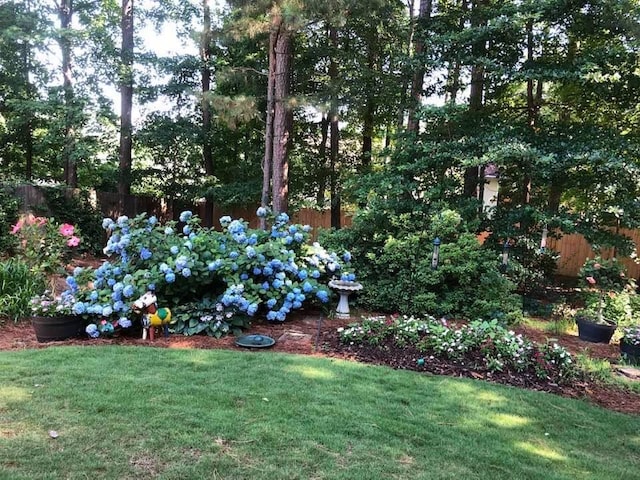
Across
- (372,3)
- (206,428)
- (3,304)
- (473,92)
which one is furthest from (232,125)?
(206,428)

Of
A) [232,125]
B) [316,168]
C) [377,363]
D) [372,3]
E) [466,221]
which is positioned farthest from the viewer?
[316,168]

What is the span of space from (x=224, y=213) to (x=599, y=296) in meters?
11.5

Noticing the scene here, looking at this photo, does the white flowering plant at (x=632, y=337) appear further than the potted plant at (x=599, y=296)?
No

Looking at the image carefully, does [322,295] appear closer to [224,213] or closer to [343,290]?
[343,290]

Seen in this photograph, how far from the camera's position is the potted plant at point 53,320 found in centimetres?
435

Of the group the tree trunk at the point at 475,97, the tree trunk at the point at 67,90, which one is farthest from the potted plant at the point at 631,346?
the tree trunk at the point at 67,90

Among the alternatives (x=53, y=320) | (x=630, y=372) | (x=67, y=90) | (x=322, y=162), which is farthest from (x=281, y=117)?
(x=630, y=372)

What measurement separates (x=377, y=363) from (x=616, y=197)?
488 cm

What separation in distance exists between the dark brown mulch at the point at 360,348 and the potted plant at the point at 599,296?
0.16 meters

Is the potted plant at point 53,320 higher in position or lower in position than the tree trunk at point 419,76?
lower

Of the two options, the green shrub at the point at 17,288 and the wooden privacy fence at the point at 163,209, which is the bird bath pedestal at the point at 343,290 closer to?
the green shrub at the point at 17,288

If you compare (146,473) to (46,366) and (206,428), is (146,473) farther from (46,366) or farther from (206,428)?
(46,366)

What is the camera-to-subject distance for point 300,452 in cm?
234

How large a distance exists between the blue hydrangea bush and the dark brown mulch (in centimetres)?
18
